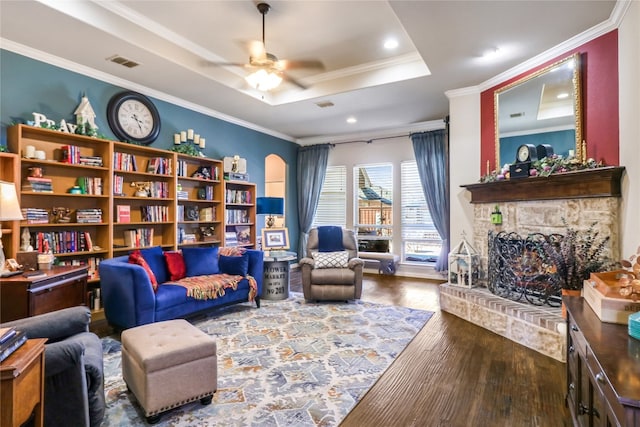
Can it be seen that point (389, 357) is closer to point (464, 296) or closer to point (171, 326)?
point (464, 296)

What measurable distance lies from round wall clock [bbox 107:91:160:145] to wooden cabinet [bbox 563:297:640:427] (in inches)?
187

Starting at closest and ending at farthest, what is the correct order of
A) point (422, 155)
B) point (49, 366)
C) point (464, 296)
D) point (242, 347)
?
1. point (49, 366)
2. point (242, 347)
3. point (464, 296)
4. point (422, 155)

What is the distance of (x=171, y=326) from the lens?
236 centimetres

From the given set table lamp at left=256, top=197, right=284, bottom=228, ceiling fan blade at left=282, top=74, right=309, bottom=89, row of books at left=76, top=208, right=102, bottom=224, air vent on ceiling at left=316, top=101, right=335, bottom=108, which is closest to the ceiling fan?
ceiling fan blade at left=282, top=74, right=309, bottom=89

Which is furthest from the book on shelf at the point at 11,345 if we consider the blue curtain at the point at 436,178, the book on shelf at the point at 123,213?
the blue curtain at the point at 436,178

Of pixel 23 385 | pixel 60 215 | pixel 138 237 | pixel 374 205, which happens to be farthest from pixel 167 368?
pixel 374 205

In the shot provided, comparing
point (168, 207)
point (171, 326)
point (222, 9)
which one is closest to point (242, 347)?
point (171, 326)

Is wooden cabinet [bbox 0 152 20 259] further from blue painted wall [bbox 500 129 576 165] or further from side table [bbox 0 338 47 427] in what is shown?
blue painted wall [bbox 500 129 576 165]

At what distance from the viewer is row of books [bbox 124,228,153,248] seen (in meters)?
4.09

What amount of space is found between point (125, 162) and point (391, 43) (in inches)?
137

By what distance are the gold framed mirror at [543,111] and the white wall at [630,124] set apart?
1.56 ft

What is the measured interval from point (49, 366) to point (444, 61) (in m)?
4.11

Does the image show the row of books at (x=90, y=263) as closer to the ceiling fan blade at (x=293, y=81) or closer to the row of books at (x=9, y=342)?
the row of books at (x=9, y=342)

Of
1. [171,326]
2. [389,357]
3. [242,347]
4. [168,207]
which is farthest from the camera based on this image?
[168,207]
